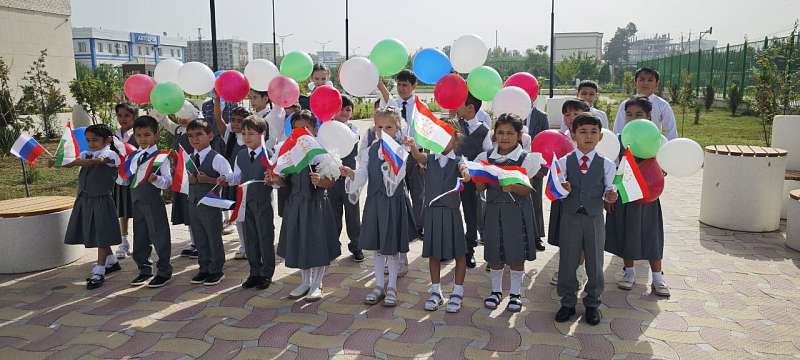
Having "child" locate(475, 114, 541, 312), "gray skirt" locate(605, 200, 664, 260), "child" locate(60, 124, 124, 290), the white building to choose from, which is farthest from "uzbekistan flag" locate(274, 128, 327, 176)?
the white building

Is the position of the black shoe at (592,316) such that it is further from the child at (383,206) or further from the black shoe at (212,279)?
the black shoe at (212,279)

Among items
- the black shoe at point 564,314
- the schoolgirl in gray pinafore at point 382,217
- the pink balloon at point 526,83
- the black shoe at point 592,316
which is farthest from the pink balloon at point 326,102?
the black shoe at point 592,316

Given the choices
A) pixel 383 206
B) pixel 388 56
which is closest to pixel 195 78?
pixel 388 56

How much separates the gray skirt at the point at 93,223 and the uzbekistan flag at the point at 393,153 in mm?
2474

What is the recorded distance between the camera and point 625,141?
3930mm

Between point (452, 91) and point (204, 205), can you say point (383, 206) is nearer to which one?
point (452, 91)

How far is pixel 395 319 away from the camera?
3.86m

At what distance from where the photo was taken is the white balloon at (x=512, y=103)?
14.1 ft

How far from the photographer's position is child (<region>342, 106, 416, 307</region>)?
4020 mm

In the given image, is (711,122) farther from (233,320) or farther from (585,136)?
(233,320)

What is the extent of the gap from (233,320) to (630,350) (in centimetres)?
260

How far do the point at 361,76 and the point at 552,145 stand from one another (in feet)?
6.02

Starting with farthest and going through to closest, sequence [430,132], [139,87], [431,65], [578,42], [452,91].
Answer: [578,42] → [139,87] → [431,65] → [452,91] → [430,132]

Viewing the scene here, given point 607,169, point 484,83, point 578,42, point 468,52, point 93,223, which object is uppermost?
point 578,42
